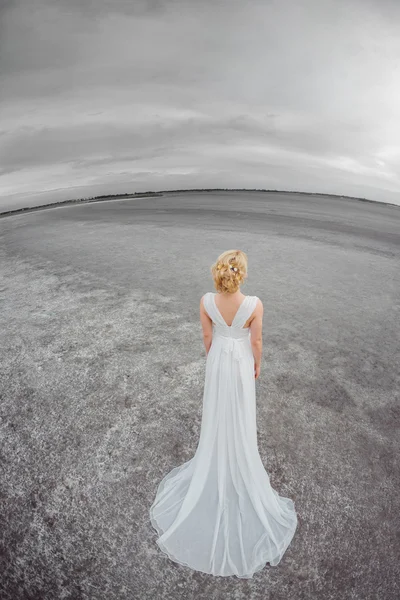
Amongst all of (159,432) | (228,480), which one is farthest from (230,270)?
(159,432)

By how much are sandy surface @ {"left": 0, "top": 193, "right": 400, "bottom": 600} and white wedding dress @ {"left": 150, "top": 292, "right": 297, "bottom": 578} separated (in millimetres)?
152

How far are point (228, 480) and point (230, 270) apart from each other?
2.17m

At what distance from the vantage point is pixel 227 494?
3.51 metres

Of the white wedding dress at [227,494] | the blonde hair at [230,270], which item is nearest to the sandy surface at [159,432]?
the white wedding dress at [227,494]

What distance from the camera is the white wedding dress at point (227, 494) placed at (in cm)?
317

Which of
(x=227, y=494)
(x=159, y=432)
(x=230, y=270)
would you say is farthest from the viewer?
(x=159, y=432)

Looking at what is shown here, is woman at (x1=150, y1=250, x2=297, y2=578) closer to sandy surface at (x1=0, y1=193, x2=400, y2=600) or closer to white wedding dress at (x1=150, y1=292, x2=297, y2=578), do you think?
white wedding dress at (x1=150, y1=292, x2=297, y2=578)

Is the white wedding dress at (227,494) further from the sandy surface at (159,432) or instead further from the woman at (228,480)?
the sandy surface at (159,432)

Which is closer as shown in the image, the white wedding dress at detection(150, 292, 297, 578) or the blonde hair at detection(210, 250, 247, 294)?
the blonde hair at detection(210, 250, 247, 294)

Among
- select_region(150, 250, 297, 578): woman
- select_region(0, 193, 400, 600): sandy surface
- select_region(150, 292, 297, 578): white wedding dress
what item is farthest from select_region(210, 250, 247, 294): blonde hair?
select_region(0, 193, 400, 600): sandy surface

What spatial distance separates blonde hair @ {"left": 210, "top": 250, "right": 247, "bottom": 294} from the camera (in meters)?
2.91

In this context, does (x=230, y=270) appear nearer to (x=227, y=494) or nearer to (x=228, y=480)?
(x=228, y=480)

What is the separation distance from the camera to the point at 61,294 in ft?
31.0

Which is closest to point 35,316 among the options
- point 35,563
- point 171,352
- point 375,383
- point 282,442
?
point 171,352
